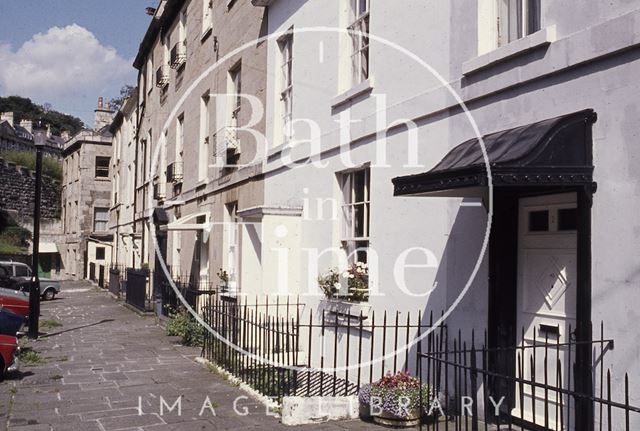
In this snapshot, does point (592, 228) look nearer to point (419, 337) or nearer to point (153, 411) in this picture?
point (419, 337)

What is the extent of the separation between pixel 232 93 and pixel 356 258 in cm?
744

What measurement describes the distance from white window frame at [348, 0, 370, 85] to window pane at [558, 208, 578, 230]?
4081 mm

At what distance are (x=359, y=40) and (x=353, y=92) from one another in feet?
3.15

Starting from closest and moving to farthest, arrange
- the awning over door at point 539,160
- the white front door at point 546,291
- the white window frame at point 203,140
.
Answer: the awning over door at point 539,160 → the white front door at point 546,291 → the white window frame at point 203,140

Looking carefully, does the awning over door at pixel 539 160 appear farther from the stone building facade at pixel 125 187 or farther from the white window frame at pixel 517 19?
the stone building facade at pixel 125 187

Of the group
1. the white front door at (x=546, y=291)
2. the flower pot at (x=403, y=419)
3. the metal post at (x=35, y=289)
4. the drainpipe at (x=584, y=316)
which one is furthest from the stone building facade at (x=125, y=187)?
the drainpipe at (x=584, y=316)

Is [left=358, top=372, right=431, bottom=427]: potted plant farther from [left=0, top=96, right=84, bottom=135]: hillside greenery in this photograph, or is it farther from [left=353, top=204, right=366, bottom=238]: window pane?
[left=0, top=96, right=84, bottom=135]: hillside greenery

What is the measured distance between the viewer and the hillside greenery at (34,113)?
9650cm

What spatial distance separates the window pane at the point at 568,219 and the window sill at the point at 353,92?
3.64 m

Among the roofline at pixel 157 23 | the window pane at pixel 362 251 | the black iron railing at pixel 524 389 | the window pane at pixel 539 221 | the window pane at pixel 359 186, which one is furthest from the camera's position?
the roofline at pixel 157 23

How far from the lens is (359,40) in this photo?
9.69m

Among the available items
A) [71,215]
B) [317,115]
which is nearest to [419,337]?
[317,115]

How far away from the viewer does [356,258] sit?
9422 millimetres

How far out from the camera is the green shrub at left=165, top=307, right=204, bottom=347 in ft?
43.3
